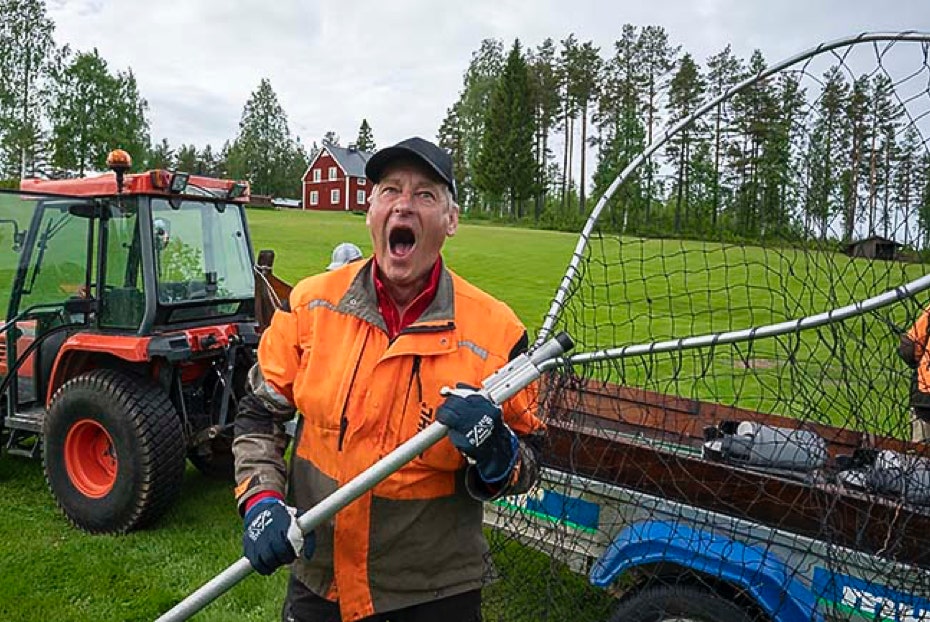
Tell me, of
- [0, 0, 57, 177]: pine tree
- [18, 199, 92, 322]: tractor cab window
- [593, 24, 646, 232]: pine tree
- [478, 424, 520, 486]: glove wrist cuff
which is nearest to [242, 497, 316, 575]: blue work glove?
[478, 424, 520, 486]: glove wrist cuff

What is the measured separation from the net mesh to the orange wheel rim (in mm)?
2549

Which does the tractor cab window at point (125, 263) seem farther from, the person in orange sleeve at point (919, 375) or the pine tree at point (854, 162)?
the person in orange sleeve at point (919, 375)

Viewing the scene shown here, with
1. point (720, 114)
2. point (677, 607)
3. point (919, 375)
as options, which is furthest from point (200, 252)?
point (919, 375)

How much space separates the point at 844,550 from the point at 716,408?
1.83 metres

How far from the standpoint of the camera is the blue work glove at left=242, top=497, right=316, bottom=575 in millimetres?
1676

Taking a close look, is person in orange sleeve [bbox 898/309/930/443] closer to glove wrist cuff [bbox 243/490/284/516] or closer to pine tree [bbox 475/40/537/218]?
glove wrist cuff [bbox 243/490/284/516]

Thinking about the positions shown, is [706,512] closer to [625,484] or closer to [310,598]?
[625,484]

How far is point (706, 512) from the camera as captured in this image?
7.88ft

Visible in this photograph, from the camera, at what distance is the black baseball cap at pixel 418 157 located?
181cm

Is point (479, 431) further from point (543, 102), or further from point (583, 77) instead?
point (543, 102)

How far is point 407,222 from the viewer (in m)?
1.84

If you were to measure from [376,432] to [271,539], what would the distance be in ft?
1.20

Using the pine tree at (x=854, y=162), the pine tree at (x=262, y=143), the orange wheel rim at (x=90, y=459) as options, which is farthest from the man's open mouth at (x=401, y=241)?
the pine tree at (x=262, y=143)

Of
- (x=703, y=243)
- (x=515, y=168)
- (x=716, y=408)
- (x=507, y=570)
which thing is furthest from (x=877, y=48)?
(x=515, y=168)
